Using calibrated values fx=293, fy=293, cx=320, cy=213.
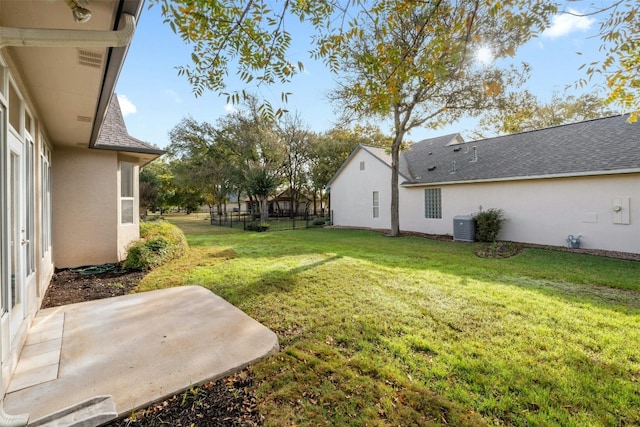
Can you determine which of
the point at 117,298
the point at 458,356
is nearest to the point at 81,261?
the point at 117,298

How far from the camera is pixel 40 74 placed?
3.27 m

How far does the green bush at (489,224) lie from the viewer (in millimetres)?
11281

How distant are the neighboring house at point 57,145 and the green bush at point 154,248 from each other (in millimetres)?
841

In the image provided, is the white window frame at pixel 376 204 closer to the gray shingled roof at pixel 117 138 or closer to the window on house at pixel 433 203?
the window on house at pixel 433 203

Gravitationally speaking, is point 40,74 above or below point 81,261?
above

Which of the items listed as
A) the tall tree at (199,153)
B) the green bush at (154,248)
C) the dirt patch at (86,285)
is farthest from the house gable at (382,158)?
the dirt patch at (86,285)

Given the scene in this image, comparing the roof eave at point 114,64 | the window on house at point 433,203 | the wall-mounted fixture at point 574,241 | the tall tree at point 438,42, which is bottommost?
the wall-mounted fixture at point 574,241

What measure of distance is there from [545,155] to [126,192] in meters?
14.6

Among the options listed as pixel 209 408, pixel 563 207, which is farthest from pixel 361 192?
pixel 209 408

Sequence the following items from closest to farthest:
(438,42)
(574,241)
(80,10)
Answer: (80,10)
(438,42)
(574,241)

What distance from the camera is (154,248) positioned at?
7484mm

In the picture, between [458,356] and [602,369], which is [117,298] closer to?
[458,356]

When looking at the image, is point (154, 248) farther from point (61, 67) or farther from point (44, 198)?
point (61, 67)

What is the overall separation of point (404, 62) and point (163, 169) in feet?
136
